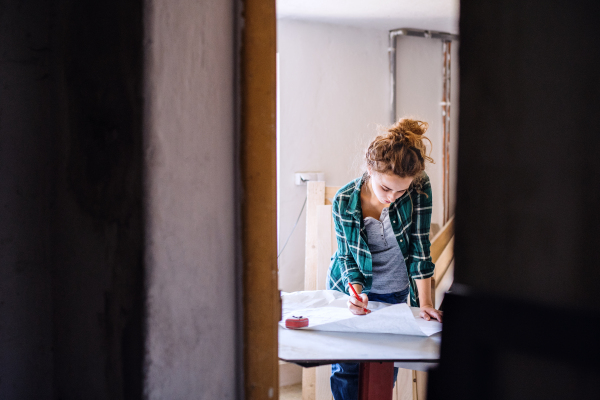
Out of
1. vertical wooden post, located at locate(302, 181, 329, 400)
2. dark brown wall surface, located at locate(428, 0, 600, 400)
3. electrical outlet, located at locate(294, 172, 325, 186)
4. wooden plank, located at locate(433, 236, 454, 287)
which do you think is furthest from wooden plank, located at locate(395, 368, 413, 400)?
dark brown wall surface, located at locate(428, 0, 600, 400)

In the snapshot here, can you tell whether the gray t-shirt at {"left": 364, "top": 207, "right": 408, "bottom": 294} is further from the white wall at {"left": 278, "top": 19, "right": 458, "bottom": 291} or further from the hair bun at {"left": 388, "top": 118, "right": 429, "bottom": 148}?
the white wall at {"left": 278, "top": 19, "right": 458, "bottom": 291}

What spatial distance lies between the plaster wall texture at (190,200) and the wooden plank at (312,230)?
176 cm

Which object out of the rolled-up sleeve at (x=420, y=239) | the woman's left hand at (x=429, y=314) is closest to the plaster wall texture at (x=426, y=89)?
the rolled-up sleeve at (x=420, y=239)

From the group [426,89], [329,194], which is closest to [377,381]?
[329,194]

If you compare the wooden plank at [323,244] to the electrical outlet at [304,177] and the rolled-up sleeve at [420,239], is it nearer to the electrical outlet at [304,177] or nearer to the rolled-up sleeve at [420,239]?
the electrical outlet at [304,177]

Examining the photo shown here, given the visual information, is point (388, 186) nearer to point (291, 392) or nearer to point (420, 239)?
point (420, 239)

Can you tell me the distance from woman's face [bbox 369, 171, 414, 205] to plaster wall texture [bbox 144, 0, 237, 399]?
100 centimetres

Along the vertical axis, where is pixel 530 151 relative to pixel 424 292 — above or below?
above

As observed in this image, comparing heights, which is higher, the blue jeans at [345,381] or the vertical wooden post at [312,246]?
the vertical wooden post at [312,246]

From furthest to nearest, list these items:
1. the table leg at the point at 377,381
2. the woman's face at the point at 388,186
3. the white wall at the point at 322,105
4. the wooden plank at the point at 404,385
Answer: the white wall at the point at 322,105 → the wooden plank at the point at 404,385 → the woman's face at the point at 388,186 → the table leg at the point at 377,381

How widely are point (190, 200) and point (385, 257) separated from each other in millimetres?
1231

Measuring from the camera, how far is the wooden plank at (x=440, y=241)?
3.12 m

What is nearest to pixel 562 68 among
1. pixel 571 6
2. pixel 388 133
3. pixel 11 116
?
pixel 571 6

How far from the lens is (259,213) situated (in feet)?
2.60
